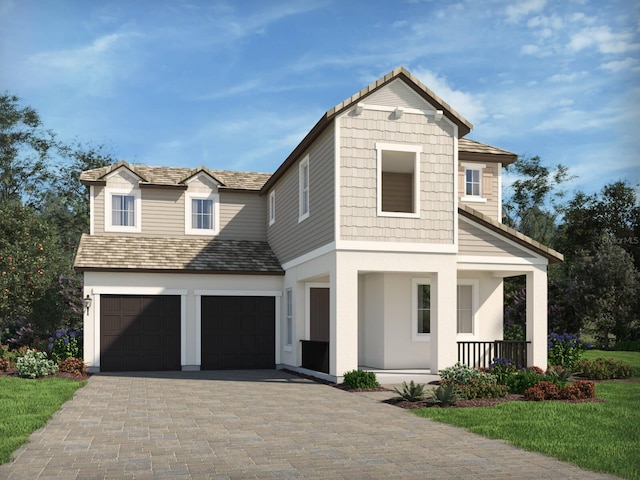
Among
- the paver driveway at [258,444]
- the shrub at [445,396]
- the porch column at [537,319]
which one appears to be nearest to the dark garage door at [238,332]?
the paver driveway at [258,444]

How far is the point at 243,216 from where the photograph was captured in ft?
86.1

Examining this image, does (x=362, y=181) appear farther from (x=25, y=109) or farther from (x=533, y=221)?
(x=533, y=221)

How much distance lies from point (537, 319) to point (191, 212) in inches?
506

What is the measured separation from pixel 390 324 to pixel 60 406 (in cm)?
942

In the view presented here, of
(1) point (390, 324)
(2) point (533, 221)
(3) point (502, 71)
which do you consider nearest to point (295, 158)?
(1) point (390, 324)

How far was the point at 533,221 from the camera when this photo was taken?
51.5 metres

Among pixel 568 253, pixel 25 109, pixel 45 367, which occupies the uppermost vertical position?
pixel 25 109

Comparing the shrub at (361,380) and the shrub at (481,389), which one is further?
the shrub at (361,380)

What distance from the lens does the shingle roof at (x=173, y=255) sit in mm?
22281

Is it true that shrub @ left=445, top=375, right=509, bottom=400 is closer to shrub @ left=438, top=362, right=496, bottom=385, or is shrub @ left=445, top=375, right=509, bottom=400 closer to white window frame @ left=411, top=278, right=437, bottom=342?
shrub @ left=438, top=362, right=496, bottom=385

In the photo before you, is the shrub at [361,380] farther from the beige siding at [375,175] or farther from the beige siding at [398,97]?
the beige siding at [398,97]

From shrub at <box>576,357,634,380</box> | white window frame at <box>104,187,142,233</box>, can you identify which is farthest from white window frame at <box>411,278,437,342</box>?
white window frame at <box>104,187,142,233</box>

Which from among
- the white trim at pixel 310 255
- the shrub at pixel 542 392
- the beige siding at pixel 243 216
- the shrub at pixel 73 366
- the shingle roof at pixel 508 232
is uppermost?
the beige siding at pixel 243 216

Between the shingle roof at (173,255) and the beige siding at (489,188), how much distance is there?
21.7 ft
